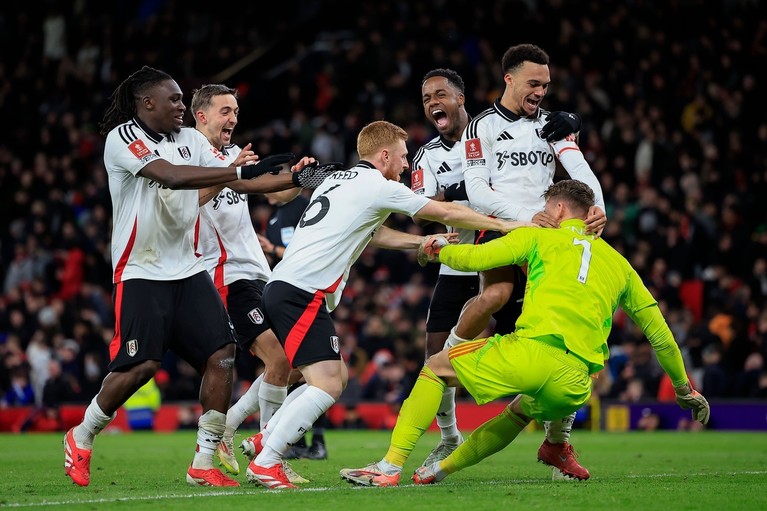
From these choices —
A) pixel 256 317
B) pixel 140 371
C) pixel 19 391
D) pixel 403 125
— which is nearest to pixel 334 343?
pixel 140 371

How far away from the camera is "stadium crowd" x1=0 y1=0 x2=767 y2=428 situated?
18547mm

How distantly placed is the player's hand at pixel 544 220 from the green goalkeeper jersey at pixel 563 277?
0.48 feet

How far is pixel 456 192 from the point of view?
948cm

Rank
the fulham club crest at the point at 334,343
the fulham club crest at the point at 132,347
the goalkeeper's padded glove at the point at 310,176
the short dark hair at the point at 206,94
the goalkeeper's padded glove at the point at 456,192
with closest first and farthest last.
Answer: the fulham club crest at the point at 334,343
the goalkeeper's padded glove at the point at 310,176
the fulham club crest at the point at 132,347
the goalkeeper's padded glove at the point at 456,192
the short dark hair at the point at 206,94

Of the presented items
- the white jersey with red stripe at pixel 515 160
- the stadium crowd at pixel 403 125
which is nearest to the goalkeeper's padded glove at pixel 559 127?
the white jersey with red stripe at pixel 515 160

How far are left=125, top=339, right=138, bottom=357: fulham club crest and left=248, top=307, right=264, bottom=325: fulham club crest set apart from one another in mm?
1884

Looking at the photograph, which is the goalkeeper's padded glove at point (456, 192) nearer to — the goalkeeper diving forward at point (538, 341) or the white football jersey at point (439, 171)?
the white football jersey at point (439, 171)

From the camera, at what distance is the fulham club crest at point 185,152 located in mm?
8227

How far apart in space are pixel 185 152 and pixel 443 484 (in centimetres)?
291

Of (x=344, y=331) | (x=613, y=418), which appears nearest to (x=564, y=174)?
(x=613, y=418)

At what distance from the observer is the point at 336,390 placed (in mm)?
7391

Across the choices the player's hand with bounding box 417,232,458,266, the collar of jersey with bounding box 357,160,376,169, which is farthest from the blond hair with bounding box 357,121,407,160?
the player's hand with bounding box 417,232,458,266

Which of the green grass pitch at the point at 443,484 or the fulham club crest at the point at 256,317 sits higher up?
the fulham club crest at the point at 256,317

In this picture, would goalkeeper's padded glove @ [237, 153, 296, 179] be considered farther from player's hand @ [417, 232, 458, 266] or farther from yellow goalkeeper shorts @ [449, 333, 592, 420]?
yellow goalkeeper shorts @ [449, 333, 592, 420]
